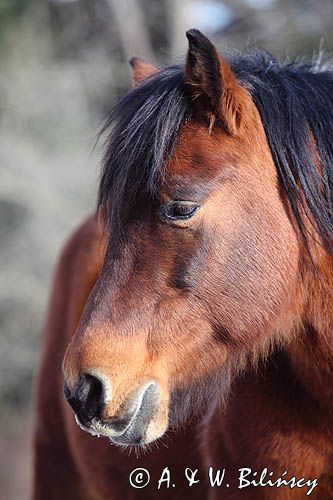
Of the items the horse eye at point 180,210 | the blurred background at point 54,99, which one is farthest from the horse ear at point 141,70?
the blurred background at point 54,99

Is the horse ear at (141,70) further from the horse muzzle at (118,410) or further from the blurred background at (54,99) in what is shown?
the blurred background at (54,99)

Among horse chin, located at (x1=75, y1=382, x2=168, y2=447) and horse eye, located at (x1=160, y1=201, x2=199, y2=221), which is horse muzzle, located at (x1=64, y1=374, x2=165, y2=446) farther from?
horse eye, located at (x1=160, y1=201, x2=199, y2=221)

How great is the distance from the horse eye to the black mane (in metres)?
0.09

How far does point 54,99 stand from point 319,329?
11585 millimetres

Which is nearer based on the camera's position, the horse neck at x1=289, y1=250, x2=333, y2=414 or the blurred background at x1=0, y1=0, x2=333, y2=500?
the horse neck at x1=289, y1=250, x2=333, y2=414

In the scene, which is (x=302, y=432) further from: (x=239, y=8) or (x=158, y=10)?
(x=158, y=10)

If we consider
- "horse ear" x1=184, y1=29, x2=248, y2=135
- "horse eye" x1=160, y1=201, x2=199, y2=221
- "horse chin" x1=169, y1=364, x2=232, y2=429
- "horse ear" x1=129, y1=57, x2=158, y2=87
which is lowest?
"horse chin" x1=169, y1=364, x2=232, y2=429

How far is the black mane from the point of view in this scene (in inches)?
85.4

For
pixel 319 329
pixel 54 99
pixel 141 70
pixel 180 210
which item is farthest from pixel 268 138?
pixel 54 99

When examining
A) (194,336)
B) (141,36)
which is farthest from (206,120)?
(141,36)

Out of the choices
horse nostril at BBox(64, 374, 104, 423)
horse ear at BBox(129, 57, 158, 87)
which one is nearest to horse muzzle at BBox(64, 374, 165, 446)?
horse nostril at BBox(64, 374, 104, 423)

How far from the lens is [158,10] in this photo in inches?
553

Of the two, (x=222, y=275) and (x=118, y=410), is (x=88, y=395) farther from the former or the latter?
(x=222, y=275)

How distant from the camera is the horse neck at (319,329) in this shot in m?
2.22
